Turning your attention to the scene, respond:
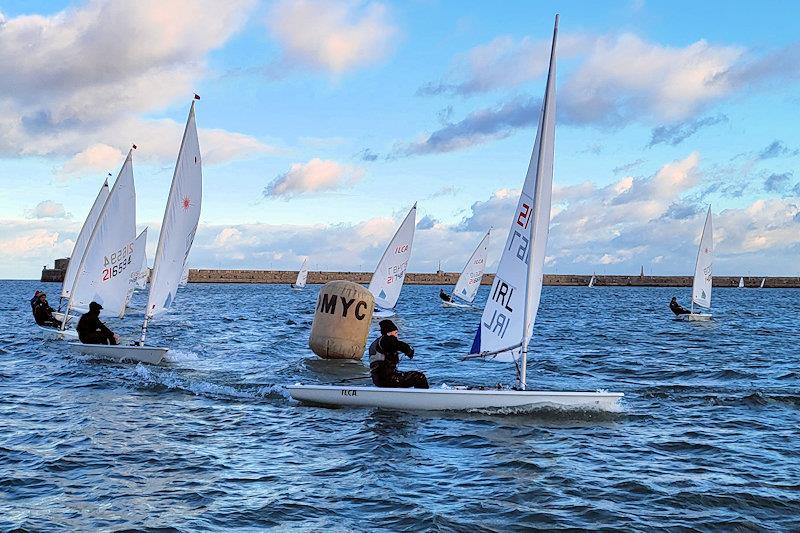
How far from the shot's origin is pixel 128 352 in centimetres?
2150

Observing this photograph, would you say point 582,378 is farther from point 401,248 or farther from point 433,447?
point 401,248

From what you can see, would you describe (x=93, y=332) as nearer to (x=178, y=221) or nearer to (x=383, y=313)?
(x=178, y=221)

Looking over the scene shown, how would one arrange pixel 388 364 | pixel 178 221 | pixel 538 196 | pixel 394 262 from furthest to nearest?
pixel 394 262
pixel 178 221
pixel 388 364
pixel 538 196

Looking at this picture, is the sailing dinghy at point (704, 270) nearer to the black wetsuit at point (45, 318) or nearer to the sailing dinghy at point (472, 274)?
the sailing dinghy at point (472, 274)

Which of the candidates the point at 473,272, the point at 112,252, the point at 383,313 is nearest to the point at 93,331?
the point at 112,252

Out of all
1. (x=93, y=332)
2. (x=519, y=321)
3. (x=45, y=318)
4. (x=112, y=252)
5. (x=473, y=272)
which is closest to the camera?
(x=519, y=321)

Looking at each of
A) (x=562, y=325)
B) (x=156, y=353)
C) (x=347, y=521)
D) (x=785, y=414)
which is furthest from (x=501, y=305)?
(x=562, y=325)

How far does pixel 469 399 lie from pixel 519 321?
6.03 ft

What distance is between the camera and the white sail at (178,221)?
19.7 m

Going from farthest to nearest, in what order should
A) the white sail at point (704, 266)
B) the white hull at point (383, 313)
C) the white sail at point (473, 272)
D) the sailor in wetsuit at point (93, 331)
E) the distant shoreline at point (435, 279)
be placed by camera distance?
1. the distant shoreline at point (435, 279)
2. the white sail at point (473, 272)
3. the white sail at point (704, 266)
4. the white hull at point (383, 313)
5. the sailor in wetsuit at point (93, 331)

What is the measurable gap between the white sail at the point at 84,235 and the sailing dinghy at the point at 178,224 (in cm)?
1267

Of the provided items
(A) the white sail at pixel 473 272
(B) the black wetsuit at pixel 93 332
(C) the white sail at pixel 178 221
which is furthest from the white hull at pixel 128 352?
(A) the white sail at pixel 473 272

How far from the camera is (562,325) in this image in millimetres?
44031

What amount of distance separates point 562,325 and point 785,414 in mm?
28441
